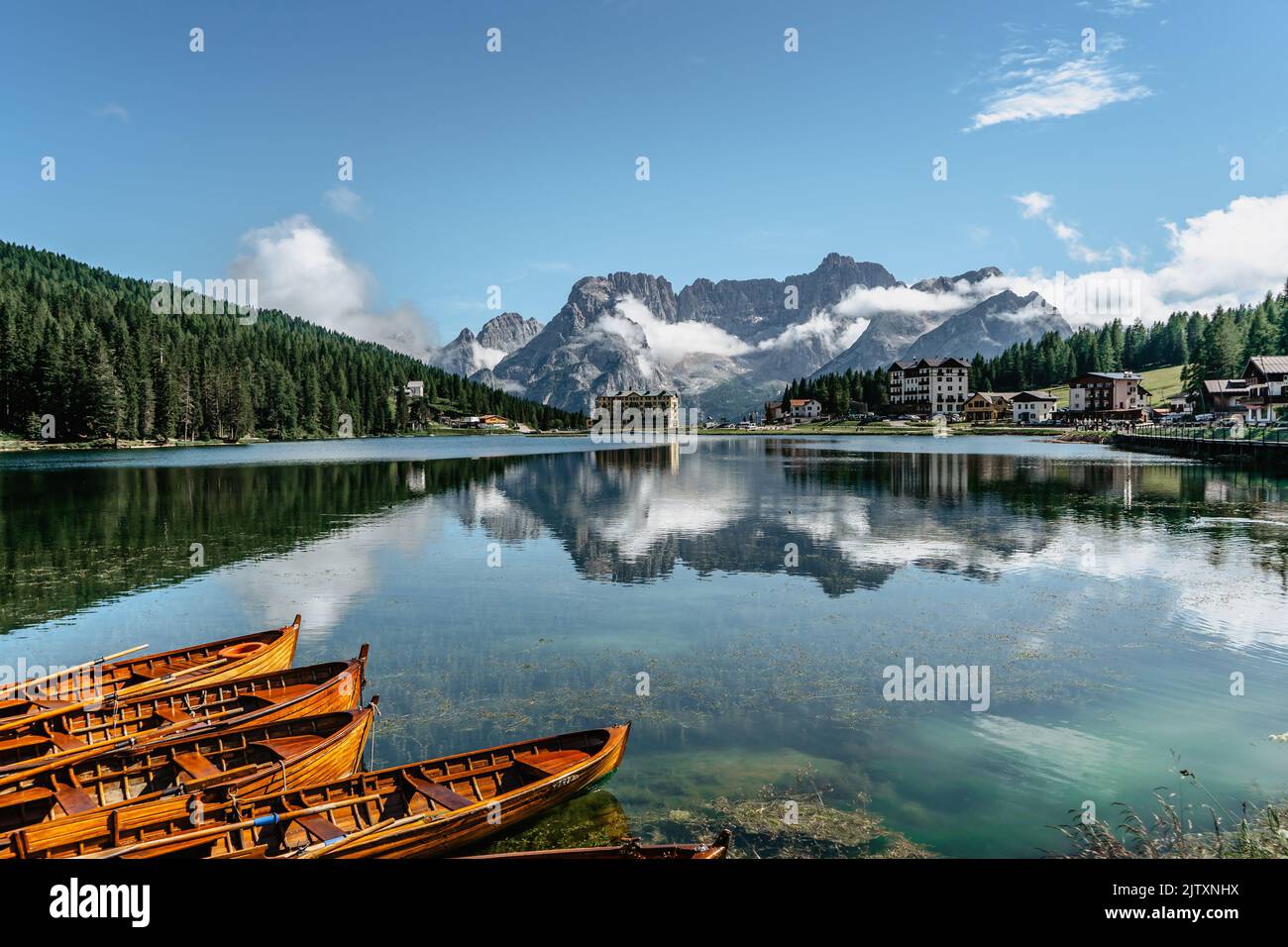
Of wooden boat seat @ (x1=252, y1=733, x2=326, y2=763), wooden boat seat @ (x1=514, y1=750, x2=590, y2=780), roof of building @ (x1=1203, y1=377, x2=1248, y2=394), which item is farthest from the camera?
roof of building @ (x1=1203, y1=377, x2=1248, y2=394)

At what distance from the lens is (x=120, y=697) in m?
20.5

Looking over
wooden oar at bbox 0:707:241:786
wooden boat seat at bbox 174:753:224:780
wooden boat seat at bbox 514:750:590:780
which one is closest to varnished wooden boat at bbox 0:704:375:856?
wooden boat seat at bbox 174:753:224:780

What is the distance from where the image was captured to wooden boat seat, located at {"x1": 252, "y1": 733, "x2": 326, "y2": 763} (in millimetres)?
17706

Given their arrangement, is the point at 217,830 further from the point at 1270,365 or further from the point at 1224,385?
the point at 1224,385

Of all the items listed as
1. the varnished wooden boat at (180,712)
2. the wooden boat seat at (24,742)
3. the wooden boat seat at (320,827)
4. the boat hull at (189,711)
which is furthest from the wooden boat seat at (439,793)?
the wooden boat seat at (24,742)

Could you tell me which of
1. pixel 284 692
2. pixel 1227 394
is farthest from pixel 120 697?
pixel 1227 394

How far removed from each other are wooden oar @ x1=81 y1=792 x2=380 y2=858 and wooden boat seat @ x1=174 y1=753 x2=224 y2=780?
3.16 m

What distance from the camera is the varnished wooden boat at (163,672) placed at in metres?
20.5

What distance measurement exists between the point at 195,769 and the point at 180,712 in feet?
14.8

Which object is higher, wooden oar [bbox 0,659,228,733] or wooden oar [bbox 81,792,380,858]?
wooden oar [bbox 0,659,228,733]

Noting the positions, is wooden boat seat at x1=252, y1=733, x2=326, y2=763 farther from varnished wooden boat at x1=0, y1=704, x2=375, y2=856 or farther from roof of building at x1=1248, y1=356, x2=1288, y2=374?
roof of building at x1=1248, y1=356, x2=1288, y2=374

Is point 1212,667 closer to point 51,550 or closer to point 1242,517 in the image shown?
point 1242,517
